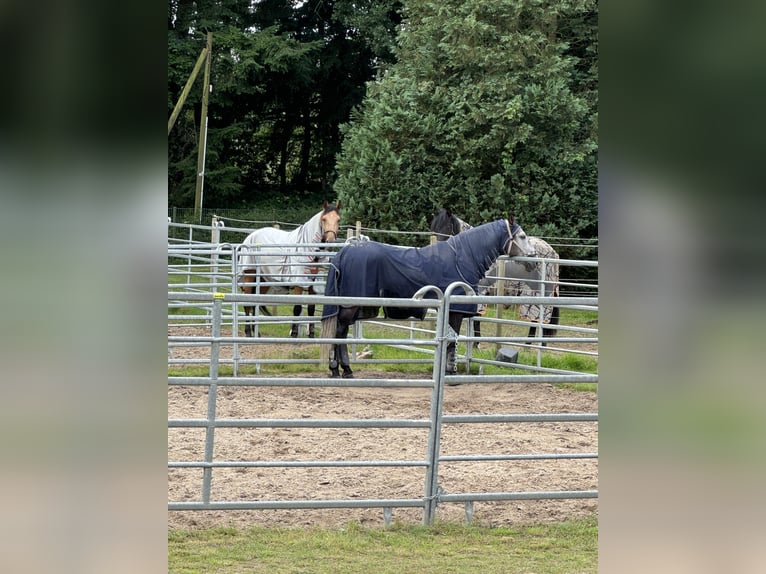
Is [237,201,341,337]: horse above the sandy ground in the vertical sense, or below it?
above

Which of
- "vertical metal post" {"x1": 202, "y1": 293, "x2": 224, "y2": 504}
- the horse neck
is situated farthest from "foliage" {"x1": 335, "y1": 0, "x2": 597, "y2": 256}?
"vertical metal post" {"x1": 202, "y1": 293, "x2": 224, "y2": 504}

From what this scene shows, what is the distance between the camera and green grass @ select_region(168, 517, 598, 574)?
3146mm

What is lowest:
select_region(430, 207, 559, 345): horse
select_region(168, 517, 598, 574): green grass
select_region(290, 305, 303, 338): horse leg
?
select_region(168, 517, 598, 574): green grass

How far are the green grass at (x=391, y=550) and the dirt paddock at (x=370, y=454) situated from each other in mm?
153

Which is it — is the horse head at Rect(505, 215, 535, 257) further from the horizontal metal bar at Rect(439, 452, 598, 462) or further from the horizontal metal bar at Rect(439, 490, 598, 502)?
the horizontal metal bar at Rect(439, 490, 598, 502)

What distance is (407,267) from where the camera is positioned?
25.0 ft

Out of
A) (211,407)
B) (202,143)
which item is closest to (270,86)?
(202,143)

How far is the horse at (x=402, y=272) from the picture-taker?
738 cm

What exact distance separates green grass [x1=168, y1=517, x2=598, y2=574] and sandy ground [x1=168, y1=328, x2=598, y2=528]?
0.17 meters

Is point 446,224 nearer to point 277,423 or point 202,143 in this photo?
point 277,423
